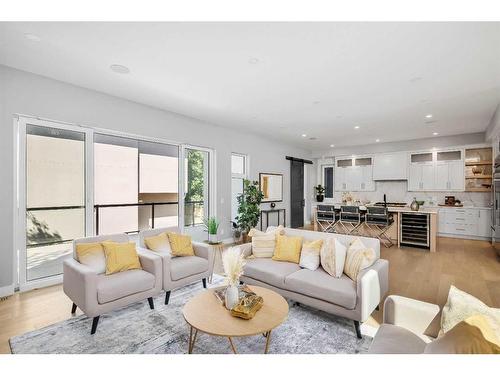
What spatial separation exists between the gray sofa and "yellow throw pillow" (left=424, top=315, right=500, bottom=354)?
1.22 meters

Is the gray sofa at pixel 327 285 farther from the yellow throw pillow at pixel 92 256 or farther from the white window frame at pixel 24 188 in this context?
the white window frame at pixel 24 188

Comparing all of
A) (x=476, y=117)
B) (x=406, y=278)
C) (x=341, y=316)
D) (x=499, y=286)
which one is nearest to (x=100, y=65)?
(x=341, y=316)

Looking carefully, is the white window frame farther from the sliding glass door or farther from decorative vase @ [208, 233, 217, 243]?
decorative vase @ [208, 233, 217, 243]

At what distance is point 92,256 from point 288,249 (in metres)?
2.25

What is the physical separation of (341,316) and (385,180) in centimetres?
674

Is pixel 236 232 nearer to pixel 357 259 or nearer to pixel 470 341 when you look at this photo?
pixel 357 259

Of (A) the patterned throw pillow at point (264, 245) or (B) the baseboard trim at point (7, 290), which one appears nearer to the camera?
(B) the baseboard trim at point (7, 290)

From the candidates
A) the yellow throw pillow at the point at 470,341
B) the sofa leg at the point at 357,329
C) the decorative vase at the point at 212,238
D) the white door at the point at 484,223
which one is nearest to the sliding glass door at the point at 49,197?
the decorative vase at the point at 212,238

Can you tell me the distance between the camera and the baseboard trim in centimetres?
316

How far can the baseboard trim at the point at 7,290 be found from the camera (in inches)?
124

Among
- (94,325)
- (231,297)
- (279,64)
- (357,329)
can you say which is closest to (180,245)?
(94,325)

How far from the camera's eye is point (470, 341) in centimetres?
99

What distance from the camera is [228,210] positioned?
6.15 metres

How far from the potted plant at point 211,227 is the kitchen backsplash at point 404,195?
5.27 meters
